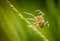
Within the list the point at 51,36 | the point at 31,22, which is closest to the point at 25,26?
the point at 31,22

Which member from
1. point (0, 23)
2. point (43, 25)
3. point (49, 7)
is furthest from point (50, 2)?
point (0, 23)

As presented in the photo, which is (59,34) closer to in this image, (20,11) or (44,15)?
(44,15)

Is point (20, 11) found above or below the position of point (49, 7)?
below

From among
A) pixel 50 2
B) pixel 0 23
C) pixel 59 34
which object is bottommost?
pixel 0 23

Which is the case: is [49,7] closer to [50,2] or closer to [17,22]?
[50,2]

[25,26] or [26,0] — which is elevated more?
[26,0]

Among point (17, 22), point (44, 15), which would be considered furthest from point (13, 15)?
point (44, 15)
